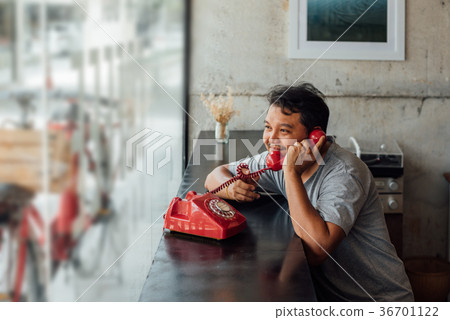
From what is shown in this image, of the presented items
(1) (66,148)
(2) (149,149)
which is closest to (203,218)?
(1) (66,148)

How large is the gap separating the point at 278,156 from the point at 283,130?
0.10 m

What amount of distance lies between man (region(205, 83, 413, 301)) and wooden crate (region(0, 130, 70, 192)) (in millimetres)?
941

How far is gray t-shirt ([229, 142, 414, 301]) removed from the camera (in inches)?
60.0

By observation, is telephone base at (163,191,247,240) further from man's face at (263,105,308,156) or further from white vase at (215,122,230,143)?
white vase at (215,122,230,143)

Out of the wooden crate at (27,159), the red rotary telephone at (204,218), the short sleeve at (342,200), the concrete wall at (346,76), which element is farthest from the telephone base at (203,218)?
the concrete wall at (346,76)

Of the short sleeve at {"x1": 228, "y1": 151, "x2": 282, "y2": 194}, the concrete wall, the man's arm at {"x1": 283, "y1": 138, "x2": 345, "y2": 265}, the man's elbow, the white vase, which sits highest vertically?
the concrete wall

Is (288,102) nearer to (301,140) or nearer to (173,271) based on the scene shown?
(301,140)

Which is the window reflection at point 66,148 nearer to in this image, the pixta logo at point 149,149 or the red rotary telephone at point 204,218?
the red rotary telephone at point 204,218

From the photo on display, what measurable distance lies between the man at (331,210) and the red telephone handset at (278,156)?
0.02 meters

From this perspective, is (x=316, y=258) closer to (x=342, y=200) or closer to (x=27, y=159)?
(x=342, y=200)

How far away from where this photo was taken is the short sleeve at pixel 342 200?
1.47 m

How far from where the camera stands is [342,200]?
150 centimetres

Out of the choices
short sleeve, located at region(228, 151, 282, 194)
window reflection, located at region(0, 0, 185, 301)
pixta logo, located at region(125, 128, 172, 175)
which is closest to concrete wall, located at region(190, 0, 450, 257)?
pixta logo, located at region(125, 128, 172, 175)
